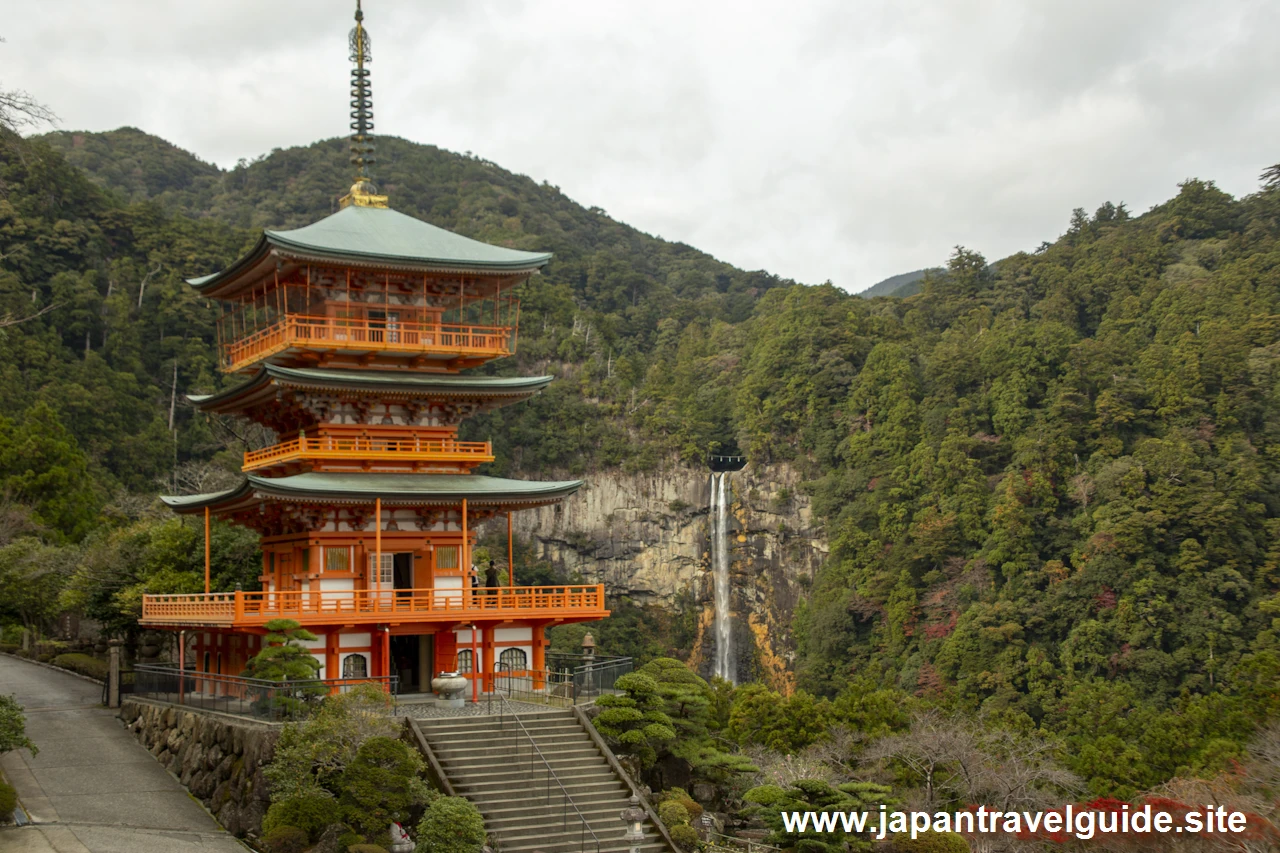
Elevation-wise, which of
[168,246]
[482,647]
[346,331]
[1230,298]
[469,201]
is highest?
[469,201]

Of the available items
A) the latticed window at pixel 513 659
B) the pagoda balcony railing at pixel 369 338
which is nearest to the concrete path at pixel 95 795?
the latticed window at pixel 513 659

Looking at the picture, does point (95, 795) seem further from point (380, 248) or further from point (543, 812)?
point (380, 248)

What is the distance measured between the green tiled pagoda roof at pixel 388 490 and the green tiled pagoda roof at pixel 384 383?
6.44ft

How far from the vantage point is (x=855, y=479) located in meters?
70.6

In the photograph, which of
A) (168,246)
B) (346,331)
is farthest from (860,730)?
(168,246)

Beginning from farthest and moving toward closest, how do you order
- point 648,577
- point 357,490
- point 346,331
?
point 648,577
point 346,331
point 357,490

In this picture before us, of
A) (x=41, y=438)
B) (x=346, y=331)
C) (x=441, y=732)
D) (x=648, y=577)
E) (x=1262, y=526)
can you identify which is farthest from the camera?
(x=648, y=577)

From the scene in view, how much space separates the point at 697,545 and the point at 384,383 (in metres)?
50.8

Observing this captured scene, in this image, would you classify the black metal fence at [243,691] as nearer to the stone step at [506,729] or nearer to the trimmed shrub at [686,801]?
the stone step at [506,729]

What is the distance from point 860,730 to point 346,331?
52.1ft

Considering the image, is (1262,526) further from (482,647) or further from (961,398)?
(482,647)

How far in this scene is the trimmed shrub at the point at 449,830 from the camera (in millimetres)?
19766

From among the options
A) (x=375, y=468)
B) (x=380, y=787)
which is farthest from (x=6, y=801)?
(x=375, y=468)

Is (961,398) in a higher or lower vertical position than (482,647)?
higher
